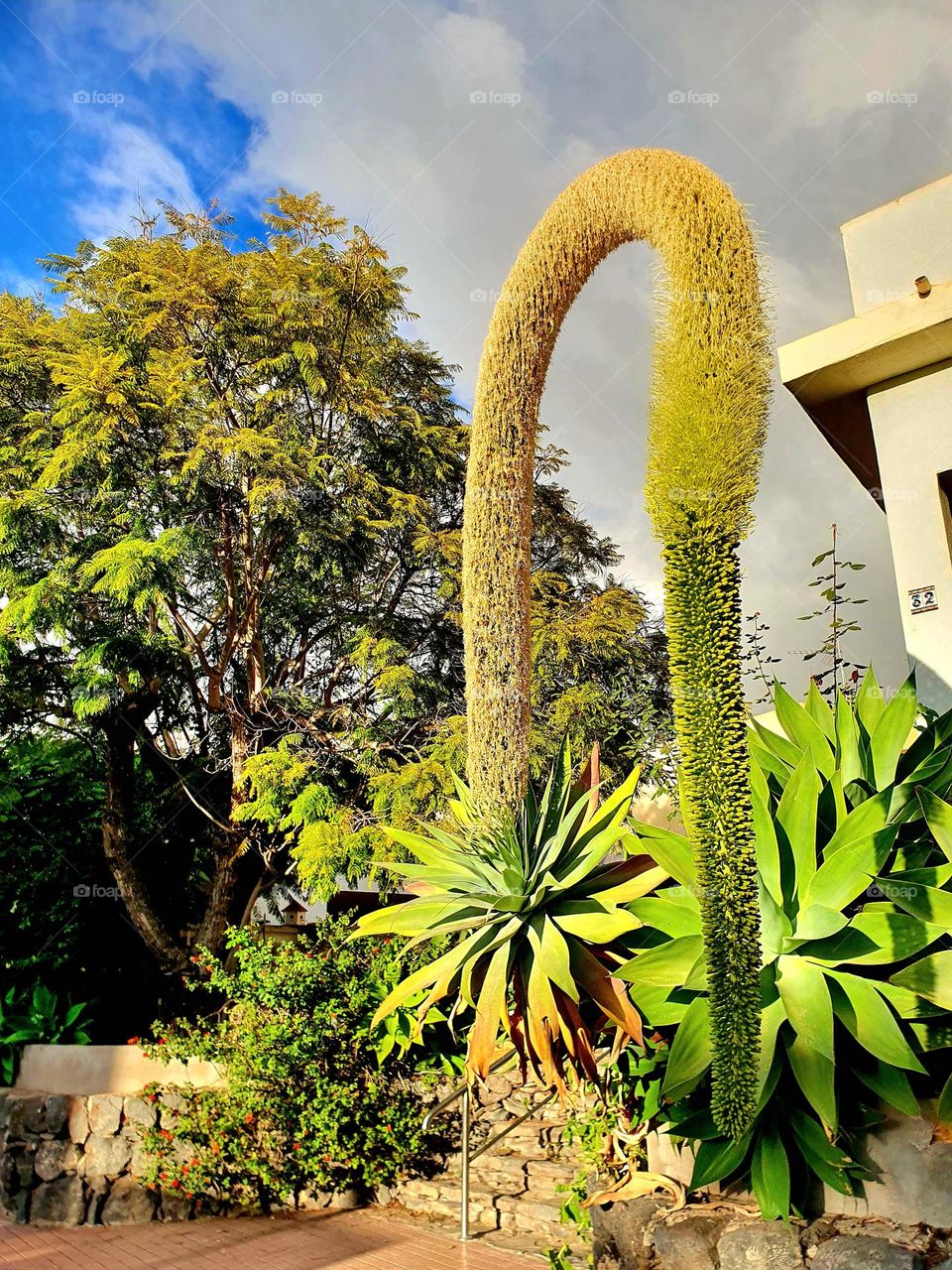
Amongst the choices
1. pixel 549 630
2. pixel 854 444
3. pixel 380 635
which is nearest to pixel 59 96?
pixel 380 635

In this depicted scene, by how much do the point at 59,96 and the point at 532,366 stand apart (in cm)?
868

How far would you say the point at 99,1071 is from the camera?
31.1ft

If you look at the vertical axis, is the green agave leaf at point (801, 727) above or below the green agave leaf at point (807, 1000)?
above

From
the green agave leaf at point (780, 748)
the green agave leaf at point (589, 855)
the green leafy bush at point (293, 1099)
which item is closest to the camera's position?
the green agave leaf at point (589, 855)

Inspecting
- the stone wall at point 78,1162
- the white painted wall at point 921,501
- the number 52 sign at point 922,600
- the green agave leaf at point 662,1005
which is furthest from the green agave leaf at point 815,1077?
the stone wall at point 78,1162

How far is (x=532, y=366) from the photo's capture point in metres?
3.14

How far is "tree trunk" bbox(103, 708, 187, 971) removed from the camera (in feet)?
37.4

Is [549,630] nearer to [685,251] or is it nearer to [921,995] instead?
[921,995]

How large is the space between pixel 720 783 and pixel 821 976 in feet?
6.22

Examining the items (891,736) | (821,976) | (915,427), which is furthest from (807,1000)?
(915,427)

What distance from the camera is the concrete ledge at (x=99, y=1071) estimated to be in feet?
29.7

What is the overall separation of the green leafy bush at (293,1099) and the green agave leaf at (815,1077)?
5706mm

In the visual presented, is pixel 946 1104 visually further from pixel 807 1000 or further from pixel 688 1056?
pixel 688 1056

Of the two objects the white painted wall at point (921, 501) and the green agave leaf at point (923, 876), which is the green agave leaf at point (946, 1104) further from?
Answer: the white painted wall at point (921, 501)
